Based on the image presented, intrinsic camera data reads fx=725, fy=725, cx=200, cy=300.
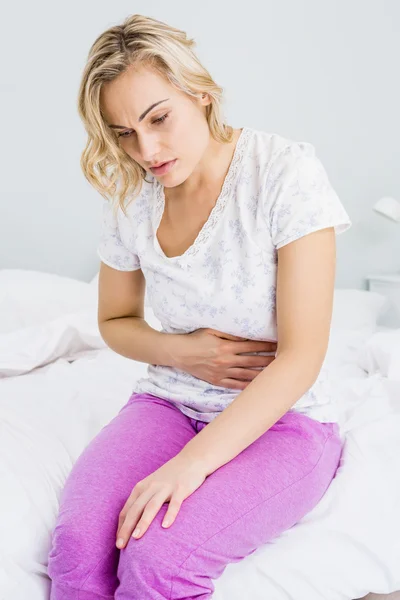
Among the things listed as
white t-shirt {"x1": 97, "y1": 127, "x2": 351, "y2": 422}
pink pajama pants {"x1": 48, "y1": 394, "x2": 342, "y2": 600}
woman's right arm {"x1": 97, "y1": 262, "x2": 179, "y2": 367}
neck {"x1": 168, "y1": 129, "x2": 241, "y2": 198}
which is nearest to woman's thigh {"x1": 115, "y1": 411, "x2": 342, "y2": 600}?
pink pajama pants {"x1": 48, "y1": 394, "x2": 342, "y2": 600}

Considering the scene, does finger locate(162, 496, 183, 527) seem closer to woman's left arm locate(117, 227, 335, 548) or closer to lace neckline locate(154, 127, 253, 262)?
woman's left arm locate(117, 227, 335, 548)

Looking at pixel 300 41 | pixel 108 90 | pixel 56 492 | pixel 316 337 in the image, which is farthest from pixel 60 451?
pixel 300 41

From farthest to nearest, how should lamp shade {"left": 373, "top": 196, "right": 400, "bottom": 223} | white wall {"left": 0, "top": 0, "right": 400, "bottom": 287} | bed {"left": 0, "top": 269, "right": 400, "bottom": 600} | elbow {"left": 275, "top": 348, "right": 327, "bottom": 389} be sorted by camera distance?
white wall {"left": 0, "top": 0, "right": 400, "bottom": 287}
lamp shade {"left": 373, "top": 196, "right": 400, "bottom": 223}
elbow {"left": 275, "top": 348, "right": 327, "bottom": 389}
bed {"left": 0, "top": 269, "right": 400, "bottom": 600}

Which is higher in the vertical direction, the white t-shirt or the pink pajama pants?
the white t-shirt

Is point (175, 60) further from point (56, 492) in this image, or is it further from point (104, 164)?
point (56, 492)

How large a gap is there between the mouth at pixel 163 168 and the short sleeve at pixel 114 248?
0.16m

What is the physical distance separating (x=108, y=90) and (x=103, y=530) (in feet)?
2.15

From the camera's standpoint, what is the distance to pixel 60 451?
1268 mm

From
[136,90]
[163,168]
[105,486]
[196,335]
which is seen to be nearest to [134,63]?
[136,90]

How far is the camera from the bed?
38.7 inches

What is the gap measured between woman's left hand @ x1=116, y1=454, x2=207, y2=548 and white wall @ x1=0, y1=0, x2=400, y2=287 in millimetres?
2014

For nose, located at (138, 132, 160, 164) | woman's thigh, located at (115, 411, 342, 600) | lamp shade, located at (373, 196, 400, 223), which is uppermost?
nose, located at (138, 132, 160, 164)

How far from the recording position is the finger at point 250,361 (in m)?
1.19

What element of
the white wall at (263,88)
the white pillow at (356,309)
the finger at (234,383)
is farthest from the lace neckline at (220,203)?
the white wall at (263,88)
